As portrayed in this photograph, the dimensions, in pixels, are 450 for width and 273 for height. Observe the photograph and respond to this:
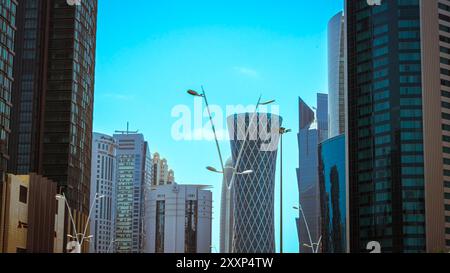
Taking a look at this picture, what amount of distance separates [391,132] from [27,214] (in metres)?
86.1

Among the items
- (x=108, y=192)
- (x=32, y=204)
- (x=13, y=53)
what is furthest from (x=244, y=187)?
(x=32, y=204)

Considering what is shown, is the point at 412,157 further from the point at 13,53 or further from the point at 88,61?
the point at 13,53

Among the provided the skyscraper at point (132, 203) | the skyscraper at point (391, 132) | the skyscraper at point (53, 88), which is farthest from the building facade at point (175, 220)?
the skyscraper at point (391, 132)

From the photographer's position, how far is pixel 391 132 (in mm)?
134375

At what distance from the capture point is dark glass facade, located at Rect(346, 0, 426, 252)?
424 ft

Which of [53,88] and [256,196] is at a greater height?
[53,88]

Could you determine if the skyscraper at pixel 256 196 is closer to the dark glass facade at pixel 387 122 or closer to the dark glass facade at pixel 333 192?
the dark glass facade at pixel 333 192

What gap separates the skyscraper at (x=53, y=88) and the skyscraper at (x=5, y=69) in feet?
17.5

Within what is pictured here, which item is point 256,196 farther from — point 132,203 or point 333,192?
point 132,203

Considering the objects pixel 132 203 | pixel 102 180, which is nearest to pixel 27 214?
pixel 102 180

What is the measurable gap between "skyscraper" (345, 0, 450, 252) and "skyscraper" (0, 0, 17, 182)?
65.7 meters

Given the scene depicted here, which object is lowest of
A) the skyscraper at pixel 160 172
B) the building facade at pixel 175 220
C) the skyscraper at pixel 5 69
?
the building facade at pixel 175 220

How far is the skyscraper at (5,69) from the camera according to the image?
78812mm

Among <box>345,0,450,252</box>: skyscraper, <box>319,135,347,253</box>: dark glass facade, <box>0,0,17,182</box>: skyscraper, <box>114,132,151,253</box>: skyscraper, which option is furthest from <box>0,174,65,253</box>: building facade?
<box>319,135,347,253</box>: dark glass facade
